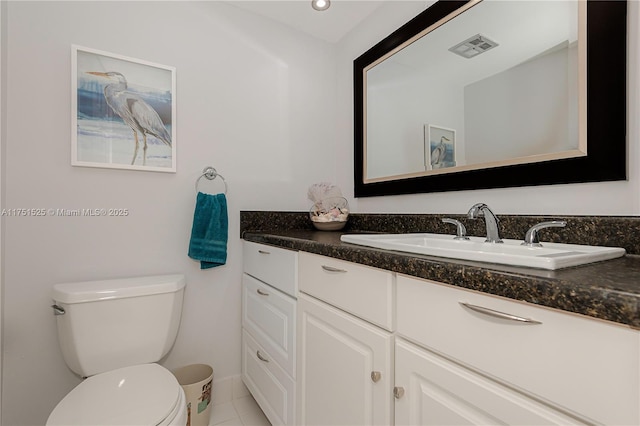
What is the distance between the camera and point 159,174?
1.57 metres

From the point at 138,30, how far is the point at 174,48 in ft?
0.54

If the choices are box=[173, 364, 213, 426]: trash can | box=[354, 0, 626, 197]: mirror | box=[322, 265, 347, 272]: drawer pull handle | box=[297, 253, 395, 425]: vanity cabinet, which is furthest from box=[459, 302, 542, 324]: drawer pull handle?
box=[173, 364, 213, 426]: trash can

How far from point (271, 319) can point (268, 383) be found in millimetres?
306

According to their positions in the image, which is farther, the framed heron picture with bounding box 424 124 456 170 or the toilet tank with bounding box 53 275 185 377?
the framed heron picture with bounding box 424 124 456 170

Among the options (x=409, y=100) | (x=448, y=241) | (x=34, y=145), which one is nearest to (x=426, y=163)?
(x=409, y=100)

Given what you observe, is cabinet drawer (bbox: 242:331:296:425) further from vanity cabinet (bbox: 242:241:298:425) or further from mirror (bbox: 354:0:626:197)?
mirror (bbox: 354:0:626:197)

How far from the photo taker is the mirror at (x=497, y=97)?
0.95m

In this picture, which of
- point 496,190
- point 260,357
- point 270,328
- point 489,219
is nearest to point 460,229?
point 489,219

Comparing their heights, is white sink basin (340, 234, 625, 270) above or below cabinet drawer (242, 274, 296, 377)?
above

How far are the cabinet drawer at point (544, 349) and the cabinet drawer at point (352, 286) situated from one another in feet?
0.35

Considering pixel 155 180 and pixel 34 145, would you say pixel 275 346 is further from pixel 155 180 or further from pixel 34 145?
pixel 34 145

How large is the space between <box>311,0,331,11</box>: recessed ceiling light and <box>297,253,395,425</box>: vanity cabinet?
1.40 meters

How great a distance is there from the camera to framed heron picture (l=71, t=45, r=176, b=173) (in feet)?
4.60

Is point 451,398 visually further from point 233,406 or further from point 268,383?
point 233,406
